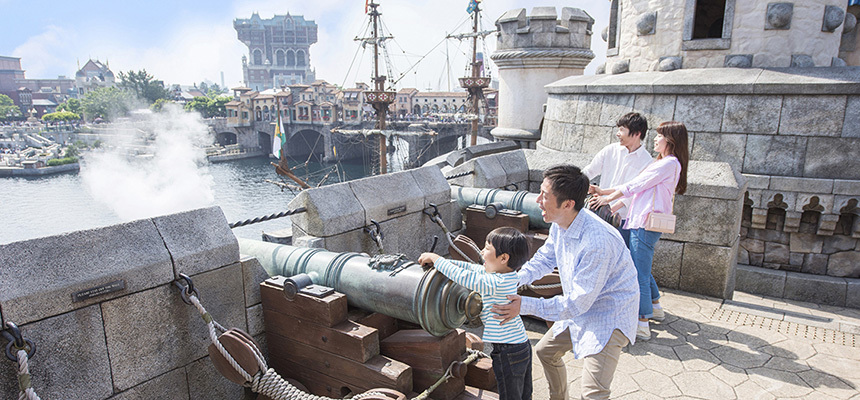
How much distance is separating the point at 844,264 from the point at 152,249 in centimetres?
726

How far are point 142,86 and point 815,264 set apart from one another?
102 m

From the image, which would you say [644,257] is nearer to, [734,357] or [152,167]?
[734,357]

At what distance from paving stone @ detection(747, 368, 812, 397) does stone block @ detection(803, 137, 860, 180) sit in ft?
12.2

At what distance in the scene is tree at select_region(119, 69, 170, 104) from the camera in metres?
89.8

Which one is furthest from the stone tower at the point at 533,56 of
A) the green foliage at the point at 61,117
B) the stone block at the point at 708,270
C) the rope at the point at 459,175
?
the green foliage at the point at 61,117

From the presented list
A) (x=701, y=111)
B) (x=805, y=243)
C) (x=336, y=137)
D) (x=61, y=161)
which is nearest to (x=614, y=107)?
(x=701, y=111)

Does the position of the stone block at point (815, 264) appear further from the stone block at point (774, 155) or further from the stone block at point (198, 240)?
the stone block at point (198, 240)

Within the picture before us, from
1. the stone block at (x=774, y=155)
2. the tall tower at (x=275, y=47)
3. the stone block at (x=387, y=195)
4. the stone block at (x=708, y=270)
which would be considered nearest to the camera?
the stone block at (x=387, y=195)

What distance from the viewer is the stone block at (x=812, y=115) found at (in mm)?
5793

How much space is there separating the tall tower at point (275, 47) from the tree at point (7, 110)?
244 ft

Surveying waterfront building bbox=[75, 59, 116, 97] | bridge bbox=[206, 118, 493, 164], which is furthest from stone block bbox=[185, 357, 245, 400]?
waterfront building bbox=[75, 59, 116, 97]

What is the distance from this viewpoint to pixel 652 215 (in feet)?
11.3

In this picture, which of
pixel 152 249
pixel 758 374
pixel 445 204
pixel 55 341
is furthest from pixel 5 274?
pixel 758 374

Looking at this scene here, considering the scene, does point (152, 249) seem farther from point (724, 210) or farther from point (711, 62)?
point (711, 62)
